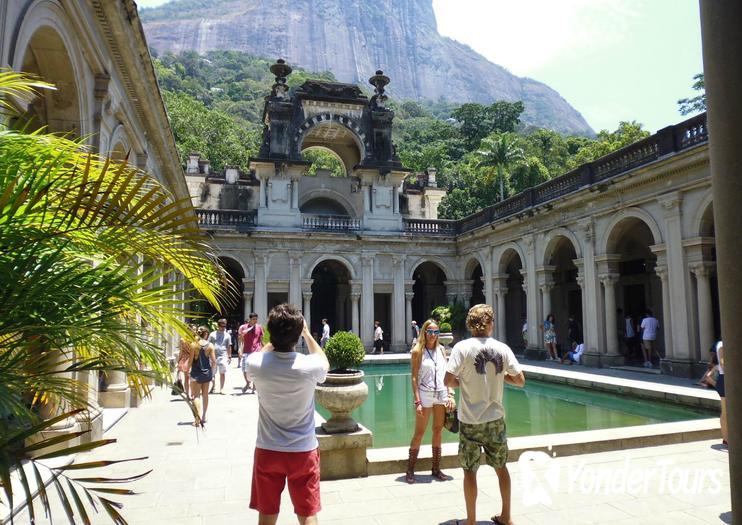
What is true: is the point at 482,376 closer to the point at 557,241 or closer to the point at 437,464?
the point at 437,464

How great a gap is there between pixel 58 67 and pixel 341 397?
569 centimetres

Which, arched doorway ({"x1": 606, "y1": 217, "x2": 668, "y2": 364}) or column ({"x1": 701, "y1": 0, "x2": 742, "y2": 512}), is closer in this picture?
column ({"x1": 701, "y1": 0, "x2": 742, "y2": 512})

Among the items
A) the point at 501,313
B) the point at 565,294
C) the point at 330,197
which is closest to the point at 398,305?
the point at 501,313

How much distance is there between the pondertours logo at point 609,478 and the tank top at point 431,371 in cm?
134

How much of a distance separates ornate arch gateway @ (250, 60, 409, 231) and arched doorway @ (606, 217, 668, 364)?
34.7 feet

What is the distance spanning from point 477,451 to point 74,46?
6.93 meters

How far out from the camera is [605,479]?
5289 mm

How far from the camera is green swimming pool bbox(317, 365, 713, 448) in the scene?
346 inches

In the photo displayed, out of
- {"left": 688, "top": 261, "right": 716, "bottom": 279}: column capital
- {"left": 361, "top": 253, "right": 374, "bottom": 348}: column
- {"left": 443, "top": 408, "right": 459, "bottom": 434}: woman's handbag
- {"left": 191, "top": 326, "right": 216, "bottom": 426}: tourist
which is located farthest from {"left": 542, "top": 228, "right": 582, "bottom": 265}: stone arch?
{"left": 443, "top": 408, "right": 459, "bottom": 434}: woman's handbag

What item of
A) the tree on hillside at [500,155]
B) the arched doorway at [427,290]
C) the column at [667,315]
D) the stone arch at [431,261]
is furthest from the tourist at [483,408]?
the tree on hillside at [500,155]

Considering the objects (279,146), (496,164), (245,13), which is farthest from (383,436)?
(245,13)

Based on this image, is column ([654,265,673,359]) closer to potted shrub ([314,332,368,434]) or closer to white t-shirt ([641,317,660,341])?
white t-shirt ([641,317,660,341])

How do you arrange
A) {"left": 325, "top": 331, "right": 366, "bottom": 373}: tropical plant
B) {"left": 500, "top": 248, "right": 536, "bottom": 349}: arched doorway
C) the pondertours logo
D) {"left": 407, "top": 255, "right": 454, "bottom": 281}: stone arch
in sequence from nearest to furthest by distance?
the pondertours logo, {"left": 325, "top": 331, "right": 366, "bottom": 373}: tropical plant, {"left": 407, "top": 255, "right": 454, "bottom": 281}: stone arch, {"left": 500, "top": 248, "right": 536, "bottom": 349}: arched doorway

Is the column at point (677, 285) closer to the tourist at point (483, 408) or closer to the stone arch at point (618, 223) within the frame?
the stone arch at point (618, 223)
